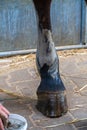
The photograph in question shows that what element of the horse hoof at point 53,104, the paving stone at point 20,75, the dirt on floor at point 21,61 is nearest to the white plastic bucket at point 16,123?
the horse hoof at point 53,104

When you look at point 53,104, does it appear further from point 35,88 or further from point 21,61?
point 21,61

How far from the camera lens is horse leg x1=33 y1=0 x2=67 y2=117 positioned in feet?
8.67

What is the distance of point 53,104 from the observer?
266 cm

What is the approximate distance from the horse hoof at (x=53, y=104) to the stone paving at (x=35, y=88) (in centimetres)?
4

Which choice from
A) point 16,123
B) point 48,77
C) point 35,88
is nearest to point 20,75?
point 35,88

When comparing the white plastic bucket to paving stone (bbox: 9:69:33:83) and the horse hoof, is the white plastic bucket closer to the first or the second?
the horse hoof

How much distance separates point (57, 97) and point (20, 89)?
60 cm

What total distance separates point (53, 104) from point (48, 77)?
20 centimetres

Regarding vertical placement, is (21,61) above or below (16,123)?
below

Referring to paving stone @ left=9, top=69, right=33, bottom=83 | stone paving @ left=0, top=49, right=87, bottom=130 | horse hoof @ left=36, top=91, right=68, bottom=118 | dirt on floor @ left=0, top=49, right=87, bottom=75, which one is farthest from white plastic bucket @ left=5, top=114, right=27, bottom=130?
dirt on floor @ left=0, top=49, right=87, bottom=75

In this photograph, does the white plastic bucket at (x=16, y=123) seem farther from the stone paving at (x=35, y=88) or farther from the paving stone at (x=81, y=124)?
the paving stone at (x=81, y=124)

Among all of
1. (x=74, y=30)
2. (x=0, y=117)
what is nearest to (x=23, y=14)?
(x=74, y=30)

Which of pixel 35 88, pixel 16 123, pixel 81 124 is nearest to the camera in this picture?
pixel 16 123

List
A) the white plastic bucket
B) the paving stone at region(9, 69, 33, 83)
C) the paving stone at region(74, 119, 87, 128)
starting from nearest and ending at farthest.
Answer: the white plastic bucket, the paving stone at region(74, 119, 87, 128), the paving stone at region(9, 69, 33, 83)
